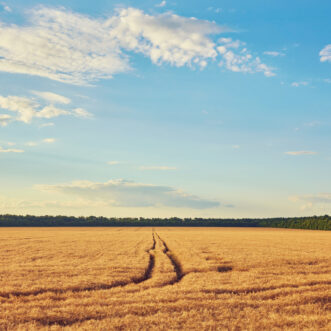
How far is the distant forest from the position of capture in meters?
137

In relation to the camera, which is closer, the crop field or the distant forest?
the crop field

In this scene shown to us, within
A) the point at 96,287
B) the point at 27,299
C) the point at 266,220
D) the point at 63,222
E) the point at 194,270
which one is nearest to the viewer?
the point at 27,299

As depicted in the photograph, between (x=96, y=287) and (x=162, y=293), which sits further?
(x=96, y=287)

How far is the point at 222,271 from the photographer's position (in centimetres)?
2062

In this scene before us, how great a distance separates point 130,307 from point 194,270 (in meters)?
9.10

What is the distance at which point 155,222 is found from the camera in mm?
153875

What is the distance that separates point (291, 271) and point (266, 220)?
147 metres

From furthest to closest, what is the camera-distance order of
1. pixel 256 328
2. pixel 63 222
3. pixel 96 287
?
1. pixel 63 222
2. pixel 96 287
3. pixel 256 328

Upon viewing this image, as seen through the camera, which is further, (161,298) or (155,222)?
(155,222)

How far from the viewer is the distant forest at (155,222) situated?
137m

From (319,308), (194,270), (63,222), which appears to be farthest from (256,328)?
(63,222)

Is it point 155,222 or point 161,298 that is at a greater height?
point 161,298

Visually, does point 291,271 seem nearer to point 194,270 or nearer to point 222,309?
point 194,270

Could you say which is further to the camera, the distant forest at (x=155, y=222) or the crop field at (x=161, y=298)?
the distant forest at (x=155, y=222)
